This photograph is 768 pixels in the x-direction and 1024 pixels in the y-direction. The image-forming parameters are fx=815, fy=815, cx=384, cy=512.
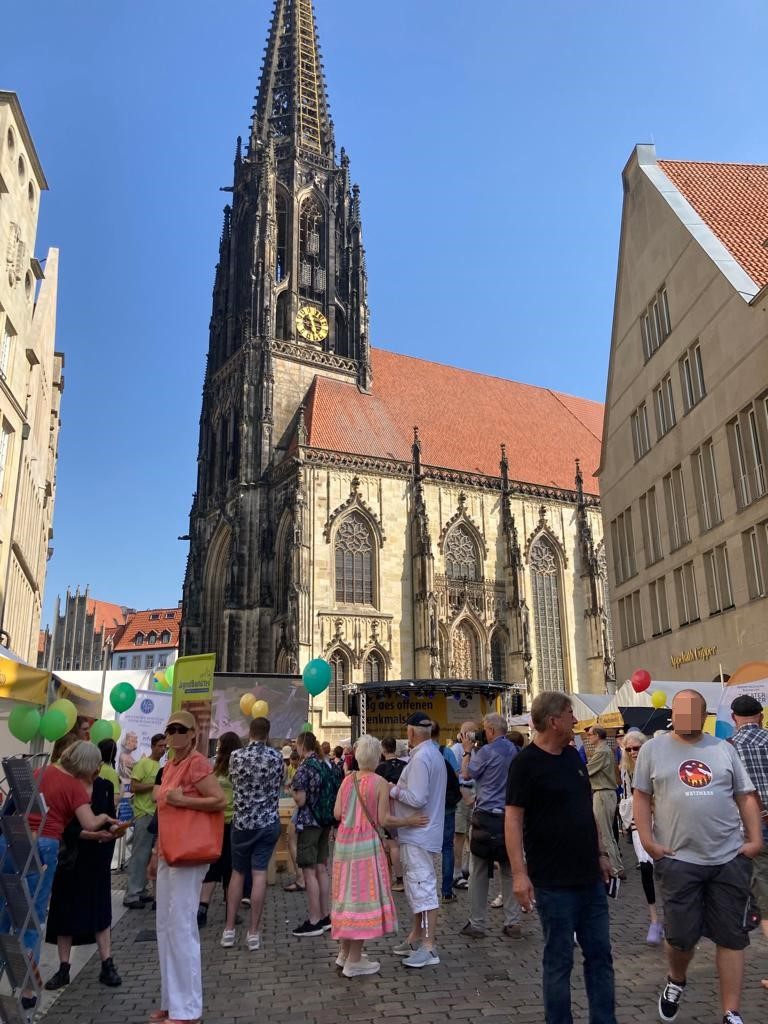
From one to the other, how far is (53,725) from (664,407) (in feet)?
52.6

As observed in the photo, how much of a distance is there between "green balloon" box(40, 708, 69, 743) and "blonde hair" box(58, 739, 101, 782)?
12.7 feet

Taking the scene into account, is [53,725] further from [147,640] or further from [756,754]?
[147,640]

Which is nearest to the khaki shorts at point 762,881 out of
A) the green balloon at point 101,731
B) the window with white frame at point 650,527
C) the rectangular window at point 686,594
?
the green balloon at point 101,731

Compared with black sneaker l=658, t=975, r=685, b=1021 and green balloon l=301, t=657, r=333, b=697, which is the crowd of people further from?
green balloon l=301, t=657, r=333, b=697

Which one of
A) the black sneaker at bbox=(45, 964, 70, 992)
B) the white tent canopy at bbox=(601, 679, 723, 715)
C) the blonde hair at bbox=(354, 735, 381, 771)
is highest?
the white tent canopy at bbox=(601, 679, 723, 715)

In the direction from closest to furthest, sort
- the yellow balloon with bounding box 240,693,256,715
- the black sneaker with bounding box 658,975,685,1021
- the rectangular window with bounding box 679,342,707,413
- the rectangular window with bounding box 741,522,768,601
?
1. the black sneaker with bounding box 658,975,685,1021
2. the yellow balloon with bounding box 240,693,256,715
3. the rectangular window with bounding box 741,522,768,601
4. the rectangular window with bounding box 679,342,707,413

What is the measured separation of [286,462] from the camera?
→ 35.2 m

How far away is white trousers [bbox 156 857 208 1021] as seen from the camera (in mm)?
4602

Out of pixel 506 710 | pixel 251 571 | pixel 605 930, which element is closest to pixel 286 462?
pixel 251 571

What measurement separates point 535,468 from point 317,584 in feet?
48.6

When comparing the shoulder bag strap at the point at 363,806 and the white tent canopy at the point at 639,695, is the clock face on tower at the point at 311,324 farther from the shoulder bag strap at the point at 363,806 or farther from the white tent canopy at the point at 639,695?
the shoulder bag strap at the point at 363,806

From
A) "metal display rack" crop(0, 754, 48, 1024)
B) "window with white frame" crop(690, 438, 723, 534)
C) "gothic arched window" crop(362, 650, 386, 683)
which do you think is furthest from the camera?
"gothic arched window" crop(362, 650, 386, 683)

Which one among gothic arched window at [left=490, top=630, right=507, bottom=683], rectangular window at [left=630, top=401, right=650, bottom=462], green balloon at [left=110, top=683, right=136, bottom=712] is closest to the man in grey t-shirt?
green balloon at [left=110, top=683, right=136, bottom=712]

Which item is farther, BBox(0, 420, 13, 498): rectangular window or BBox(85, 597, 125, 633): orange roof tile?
BBox(85, 597, 125, 633): orange roof tile
